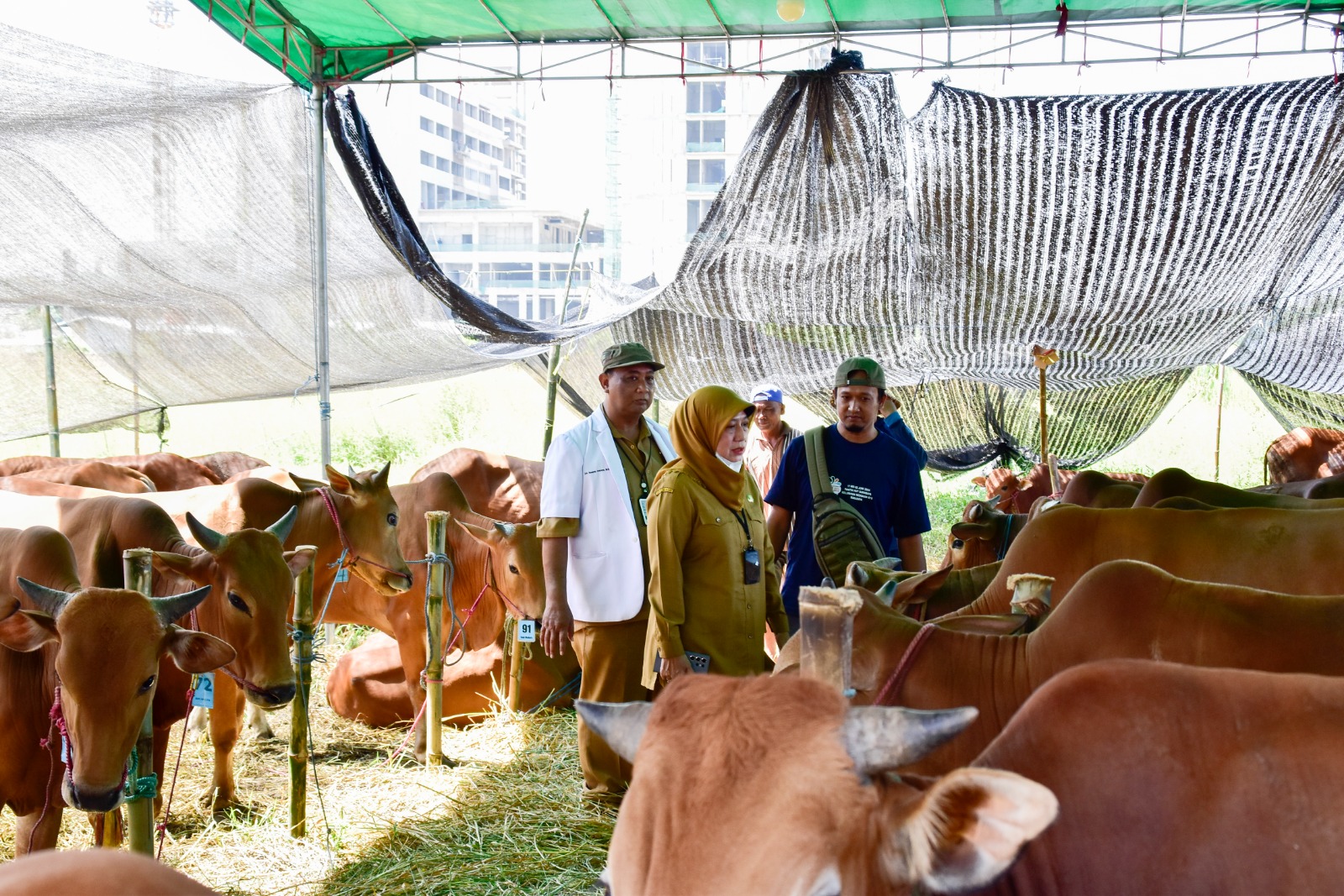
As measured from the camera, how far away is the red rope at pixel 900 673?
8.38 feet

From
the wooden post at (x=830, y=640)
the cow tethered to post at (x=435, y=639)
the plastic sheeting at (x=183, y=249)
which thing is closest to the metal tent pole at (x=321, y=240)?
the plastic sheeting at (x=183, y=249)

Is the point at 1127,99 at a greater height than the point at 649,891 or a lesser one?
greater

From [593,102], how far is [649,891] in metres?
38.7

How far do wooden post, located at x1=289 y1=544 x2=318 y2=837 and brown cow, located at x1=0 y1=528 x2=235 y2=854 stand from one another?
92cm

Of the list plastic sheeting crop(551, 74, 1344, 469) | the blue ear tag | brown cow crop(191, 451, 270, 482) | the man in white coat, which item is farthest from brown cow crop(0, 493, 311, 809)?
brown cow crop(191, 451, 270, 482)

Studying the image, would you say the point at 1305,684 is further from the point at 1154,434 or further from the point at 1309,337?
the point at 1154,434

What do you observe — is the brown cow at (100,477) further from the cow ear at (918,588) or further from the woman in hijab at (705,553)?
the cow ear at (918,588)

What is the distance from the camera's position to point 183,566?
4332 mm

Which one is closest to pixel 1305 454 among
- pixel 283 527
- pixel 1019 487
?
pixel 1019 487

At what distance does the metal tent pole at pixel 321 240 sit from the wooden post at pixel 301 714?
223 cm

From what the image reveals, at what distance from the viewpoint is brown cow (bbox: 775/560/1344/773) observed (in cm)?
231

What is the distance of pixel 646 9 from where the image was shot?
6.77m

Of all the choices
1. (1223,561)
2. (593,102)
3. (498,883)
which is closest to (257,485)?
(498,883)

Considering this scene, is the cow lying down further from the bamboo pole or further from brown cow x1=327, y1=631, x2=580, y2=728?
the bamboo pole
